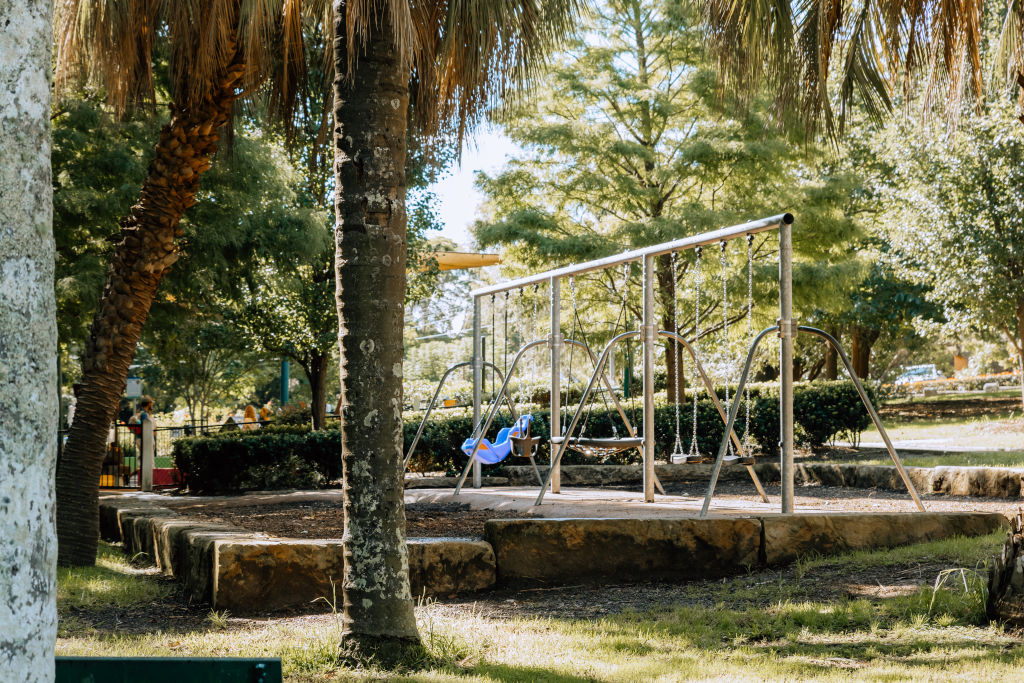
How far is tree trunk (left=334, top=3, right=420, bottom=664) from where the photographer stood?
4113mm

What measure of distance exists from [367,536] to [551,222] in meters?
10.7

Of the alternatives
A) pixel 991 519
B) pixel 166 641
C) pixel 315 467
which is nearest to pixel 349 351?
pixel 166 641

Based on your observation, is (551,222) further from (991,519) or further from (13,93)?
(13,93)

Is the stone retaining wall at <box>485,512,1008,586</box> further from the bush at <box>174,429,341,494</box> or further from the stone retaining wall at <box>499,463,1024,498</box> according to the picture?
the bush at <box>174,429,341,494</box>

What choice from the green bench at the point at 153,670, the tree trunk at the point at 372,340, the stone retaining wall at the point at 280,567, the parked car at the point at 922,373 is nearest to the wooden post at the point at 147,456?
the stone retaining wall at the point at 280,567

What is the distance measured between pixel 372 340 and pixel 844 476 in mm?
7741

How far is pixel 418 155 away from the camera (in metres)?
5.77

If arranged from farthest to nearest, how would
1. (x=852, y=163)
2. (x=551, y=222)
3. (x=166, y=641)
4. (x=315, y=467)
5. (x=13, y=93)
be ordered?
(x=852, y=163) → (x=551, y=222) → (x=315, y=467) → (x=166, y=641) → (x=13, y=93)

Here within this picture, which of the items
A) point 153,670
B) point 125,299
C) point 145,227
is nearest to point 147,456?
point 125,299

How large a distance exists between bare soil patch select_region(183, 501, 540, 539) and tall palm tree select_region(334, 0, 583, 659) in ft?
7.83

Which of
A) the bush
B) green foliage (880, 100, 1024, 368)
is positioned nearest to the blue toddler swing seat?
the bush

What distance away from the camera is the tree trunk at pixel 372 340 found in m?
4.11

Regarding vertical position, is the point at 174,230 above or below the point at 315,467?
above

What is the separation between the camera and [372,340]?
4184mm
